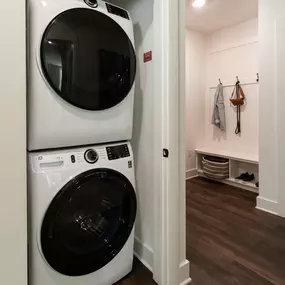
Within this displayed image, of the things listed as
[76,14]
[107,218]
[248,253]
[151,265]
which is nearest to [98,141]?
[107,218]

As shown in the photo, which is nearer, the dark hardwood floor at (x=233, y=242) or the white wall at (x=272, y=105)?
the dark hardwood floor at (x=233, y=242)

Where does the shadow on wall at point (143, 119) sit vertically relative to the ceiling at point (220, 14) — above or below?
below

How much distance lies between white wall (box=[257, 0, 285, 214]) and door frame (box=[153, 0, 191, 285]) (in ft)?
5.10

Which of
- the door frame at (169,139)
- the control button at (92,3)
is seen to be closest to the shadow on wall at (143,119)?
the door frame at (169,139)

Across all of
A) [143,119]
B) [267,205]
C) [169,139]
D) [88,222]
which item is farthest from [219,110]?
[88,222]

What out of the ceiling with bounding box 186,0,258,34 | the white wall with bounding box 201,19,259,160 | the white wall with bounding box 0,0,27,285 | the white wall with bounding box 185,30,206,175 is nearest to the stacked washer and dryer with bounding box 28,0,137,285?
the white wall with bounding box 0,0,27,285

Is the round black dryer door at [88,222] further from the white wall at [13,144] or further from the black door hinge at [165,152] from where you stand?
the black door hinge at [165,152]

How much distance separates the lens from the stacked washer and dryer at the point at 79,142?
3.63 ft

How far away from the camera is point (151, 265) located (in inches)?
63.4

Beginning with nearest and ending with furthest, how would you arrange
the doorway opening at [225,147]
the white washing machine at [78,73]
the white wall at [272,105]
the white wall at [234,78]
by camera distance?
the white washing machine at [78,73] → the doorway opening at [225,147] → the white wall at [272,105] → the white wall at [234,78]

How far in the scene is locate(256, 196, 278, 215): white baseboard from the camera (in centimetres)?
247

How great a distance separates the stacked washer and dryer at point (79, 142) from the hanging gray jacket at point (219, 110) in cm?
261

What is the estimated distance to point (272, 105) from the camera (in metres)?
2.45

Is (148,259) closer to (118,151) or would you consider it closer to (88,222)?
(88,222)
